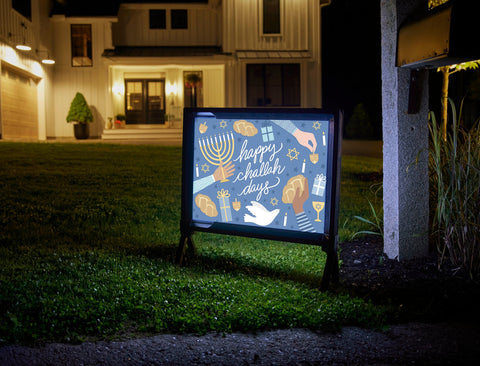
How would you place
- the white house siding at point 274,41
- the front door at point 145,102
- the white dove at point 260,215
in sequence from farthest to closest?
the front door at point 145,102
the white house siding at point 274,41
the white dove at point 260,215

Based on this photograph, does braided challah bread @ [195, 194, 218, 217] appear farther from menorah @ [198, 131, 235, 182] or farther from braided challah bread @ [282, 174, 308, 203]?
braided challah bread @ [282, 174, 308, 203]

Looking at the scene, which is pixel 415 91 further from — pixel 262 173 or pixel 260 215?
pixel 260 215

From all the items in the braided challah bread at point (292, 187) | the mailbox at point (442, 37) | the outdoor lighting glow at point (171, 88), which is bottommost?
the braided challah bread at point (292, 187)

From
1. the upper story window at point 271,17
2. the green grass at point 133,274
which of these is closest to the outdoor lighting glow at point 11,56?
the upper story window at point 271,17

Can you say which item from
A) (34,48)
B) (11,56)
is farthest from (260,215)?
(34,48)

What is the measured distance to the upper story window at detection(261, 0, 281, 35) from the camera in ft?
79.5

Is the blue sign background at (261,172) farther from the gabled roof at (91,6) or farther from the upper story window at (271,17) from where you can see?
the gabled roof at (91,6)

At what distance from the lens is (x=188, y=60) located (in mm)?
23391

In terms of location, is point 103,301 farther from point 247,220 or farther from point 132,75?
point 132,75

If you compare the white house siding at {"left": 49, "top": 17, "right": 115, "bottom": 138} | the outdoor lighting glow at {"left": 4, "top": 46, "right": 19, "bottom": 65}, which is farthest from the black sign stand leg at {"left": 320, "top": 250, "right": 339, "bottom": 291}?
the white house siding at {"left": 49, "top": 17, "right": 115, "bottom": 138}

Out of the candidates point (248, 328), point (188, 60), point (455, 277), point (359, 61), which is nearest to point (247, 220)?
point (248, 328)

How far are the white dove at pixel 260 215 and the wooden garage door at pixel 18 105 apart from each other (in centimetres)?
1654

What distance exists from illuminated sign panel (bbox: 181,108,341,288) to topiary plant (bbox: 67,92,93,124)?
19149 mm

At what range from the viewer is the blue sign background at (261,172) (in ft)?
13.2
